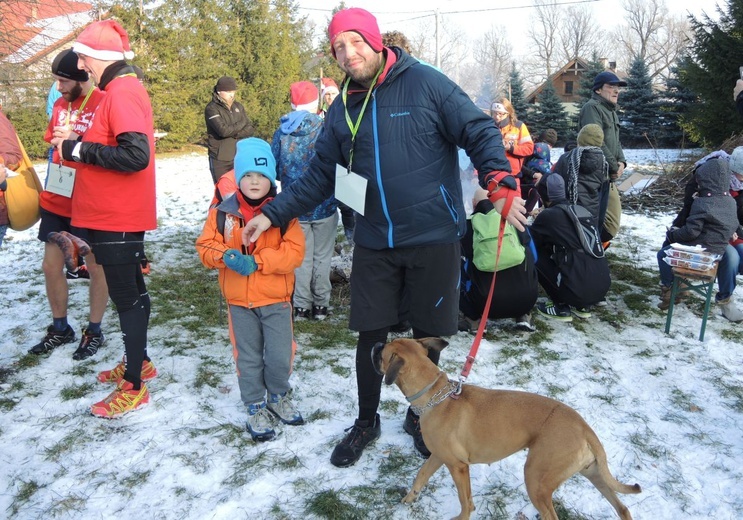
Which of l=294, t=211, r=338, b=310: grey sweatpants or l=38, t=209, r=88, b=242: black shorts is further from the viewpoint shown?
l=294, t=211, r=338, b=310: grey sweatpants

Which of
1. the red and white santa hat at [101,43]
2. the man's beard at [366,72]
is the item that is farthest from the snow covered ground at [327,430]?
the red and white santa hat at [101,43]

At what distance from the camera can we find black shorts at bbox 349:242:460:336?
2701mm

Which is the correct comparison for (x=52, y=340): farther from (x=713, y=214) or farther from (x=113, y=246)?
(x=713, y=214)

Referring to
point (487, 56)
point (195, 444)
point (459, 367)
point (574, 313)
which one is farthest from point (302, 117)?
point (487, 56)

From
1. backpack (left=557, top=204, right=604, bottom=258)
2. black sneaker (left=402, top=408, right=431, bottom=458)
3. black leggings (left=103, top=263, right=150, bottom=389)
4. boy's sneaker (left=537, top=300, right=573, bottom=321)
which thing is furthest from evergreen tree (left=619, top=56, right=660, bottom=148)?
black leggings (left=103, top=263, right=150, bottom=389)

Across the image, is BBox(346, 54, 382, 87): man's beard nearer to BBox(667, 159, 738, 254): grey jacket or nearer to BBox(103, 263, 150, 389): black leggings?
BBox(103, 263, 150, 389): black leggings

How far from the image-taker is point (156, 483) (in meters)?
2.73

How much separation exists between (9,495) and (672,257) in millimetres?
4868

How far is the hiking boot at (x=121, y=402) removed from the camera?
3248 mm

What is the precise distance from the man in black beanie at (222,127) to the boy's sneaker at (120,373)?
451 cm

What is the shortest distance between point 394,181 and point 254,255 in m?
0.93

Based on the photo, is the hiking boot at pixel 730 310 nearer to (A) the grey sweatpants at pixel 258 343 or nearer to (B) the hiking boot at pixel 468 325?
(B) the hiking boot at pixel 468 325

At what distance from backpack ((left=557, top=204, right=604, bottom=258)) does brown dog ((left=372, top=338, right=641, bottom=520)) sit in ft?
8.58

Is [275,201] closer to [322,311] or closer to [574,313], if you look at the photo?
[322,311]
